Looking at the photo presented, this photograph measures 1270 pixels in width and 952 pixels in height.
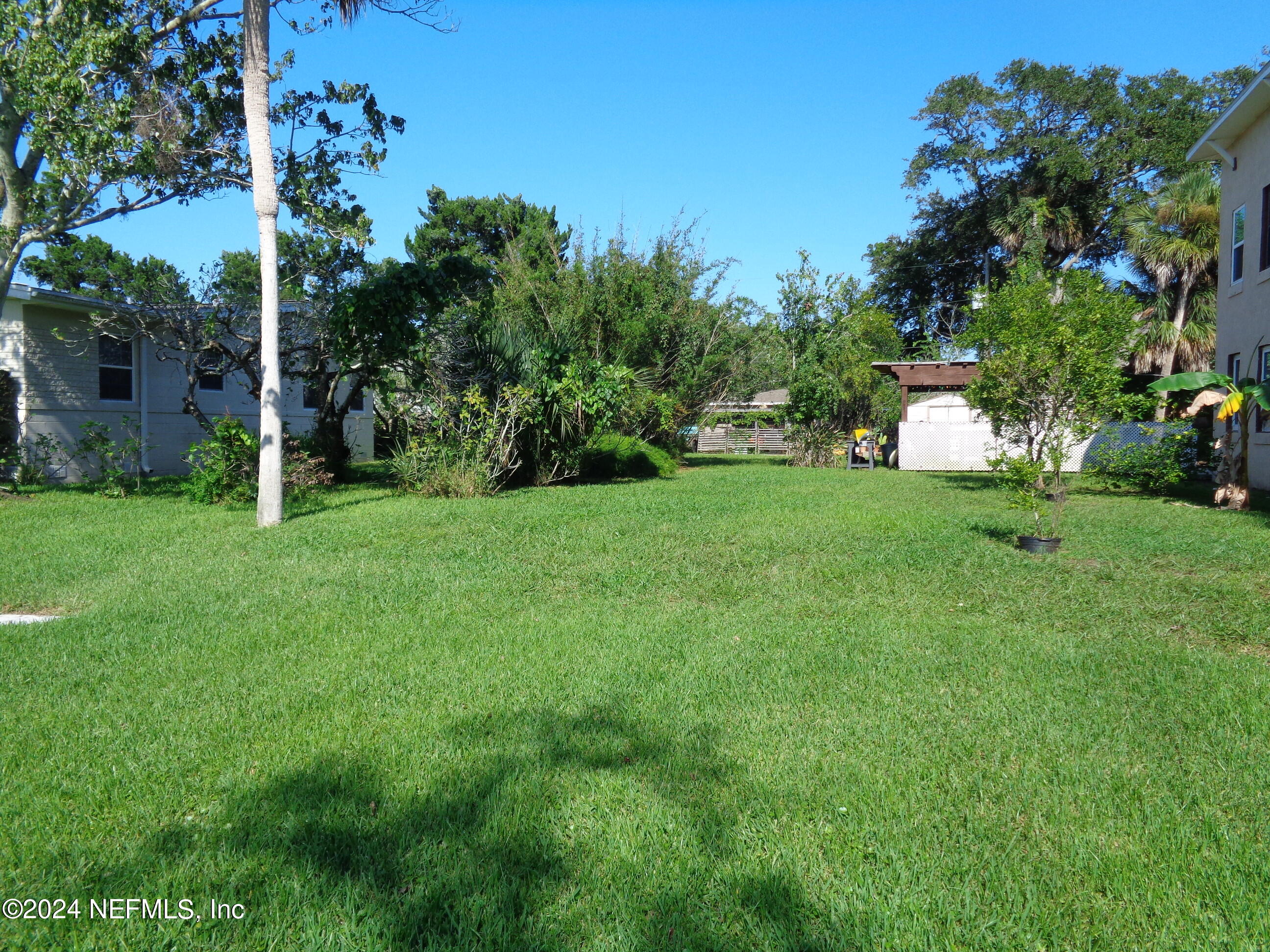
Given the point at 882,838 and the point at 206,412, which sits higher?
the point at 206,412

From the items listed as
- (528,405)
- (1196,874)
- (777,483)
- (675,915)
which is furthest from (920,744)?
(777,483)

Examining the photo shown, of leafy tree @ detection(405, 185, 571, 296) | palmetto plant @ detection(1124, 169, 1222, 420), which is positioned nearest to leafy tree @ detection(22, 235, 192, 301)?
leafy tree @ detection(405, 185, 571, 296)

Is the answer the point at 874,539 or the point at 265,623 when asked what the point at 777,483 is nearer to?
the point at 874,539

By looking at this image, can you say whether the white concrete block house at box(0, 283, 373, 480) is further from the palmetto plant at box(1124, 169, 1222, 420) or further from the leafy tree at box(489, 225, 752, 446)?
the palmetto plant at box(1124, 169, 1222, 420)

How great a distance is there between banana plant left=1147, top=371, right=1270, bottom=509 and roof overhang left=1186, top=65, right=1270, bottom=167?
4.63 meters

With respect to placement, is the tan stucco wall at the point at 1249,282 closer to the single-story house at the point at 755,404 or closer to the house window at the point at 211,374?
the single-story house at the point at 755,404

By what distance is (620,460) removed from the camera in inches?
686

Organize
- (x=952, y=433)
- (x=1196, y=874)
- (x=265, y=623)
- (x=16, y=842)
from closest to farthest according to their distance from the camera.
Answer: (x=1196, y=874) → (x=16, y=842) → (x=265, y=623) → (x=952, y=433)

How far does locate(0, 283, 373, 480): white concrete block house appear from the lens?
49.3ft

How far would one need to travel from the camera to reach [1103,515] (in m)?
11.0

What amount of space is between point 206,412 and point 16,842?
17.9 meters

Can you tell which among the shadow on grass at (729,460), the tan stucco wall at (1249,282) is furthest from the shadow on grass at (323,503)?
the tan stucco wall at (1249,282)

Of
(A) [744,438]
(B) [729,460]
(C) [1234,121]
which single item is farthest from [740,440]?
(C) [1234,121]

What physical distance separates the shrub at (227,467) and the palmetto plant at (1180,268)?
893 inches
